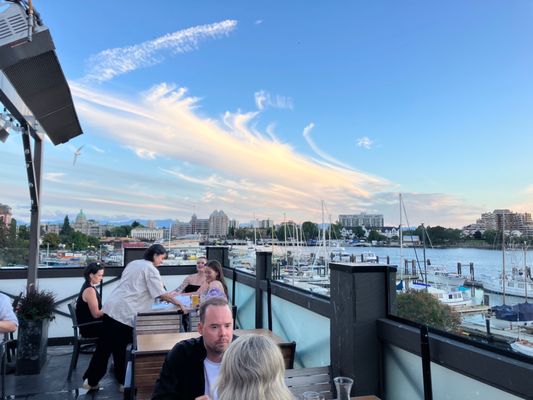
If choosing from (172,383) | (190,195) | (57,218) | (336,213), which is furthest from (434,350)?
(336,213)

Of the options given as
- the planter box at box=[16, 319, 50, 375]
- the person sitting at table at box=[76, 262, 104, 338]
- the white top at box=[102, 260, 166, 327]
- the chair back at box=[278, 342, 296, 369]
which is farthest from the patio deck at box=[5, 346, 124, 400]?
the chair back at box=[278, 342, 296, 369]

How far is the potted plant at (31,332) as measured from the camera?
14.9 feet

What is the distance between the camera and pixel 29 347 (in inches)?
179

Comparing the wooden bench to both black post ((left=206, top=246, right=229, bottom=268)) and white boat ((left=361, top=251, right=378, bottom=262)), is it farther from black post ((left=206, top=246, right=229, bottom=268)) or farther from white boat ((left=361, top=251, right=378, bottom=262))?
white boat ((left=361, top=251, right=378, bottom=262))

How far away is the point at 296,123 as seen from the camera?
15.3 metres

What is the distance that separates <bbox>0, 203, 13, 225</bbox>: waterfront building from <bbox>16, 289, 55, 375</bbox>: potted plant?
108 inches

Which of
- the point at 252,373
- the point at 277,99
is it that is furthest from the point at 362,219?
the point at 252,373

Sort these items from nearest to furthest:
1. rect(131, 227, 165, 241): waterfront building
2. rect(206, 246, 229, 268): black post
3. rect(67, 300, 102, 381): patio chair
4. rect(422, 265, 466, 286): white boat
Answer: rect(67, 300, 102, 381): patio chair → rect(206, 246, 229, 268): black post → rect(131, 227, 165, 241): waterfront building → rect(422, 265, 466, 286): white boat

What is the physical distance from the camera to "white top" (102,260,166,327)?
4.03 meters

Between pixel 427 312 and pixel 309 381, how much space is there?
0.83m

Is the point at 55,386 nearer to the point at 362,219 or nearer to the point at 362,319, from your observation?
the point at 362,319

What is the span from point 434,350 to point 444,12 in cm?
943

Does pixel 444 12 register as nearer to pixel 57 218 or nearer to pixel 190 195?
pixel 57 218

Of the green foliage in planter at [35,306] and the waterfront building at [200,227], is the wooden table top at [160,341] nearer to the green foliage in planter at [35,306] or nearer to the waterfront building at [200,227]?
the green foliage in planter at [35,306]
